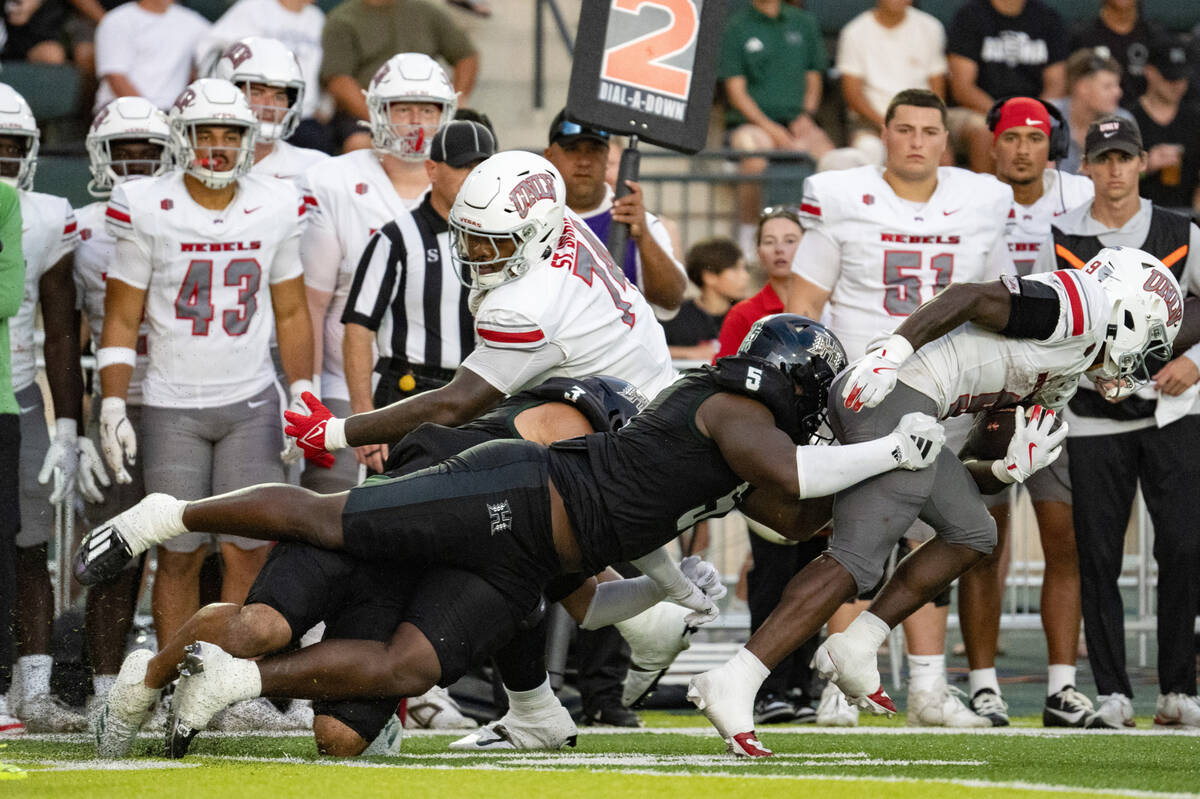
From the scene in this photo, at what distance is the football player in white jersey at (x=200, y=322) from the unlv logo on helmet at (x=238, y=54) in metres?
0.77

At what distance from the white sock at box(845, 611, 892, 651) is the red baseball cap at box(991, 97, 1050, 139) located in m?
2.79

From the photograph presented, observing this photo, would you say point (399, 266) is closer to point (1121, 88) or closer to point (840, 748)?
point (840, 748)

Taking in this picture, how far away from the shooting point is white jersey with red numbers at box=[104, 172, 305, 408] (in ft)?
20.8

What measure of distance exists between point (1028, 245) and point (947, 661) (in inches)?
84.4

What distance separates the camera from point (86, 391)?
23.6ft

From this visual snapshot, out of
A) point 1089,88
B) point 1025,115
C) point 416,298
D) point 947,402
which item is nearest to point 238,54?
point 416,298

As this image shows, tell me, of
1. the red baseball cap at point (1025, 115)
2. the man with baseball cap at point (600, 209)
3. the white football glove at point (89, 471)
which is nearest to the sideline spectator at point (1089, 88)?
the red baseball cap at point (1025, 115)

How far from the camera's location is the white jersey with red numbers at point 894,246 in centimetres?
662

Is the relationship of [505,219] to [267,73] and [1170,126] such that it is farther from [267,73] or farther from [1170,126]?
[1170,126]

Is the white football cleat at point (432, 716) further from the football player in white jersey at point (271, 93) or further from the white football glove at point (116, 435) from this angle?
the football player in white jersey at point (271, 93)

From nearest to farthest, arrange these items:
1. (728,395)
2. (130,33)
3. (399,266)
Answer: (728,395) → (399,266) → (130,33)

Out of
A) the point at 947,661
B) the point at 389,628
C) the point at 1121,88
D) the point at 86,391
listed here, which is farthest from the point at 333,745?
the point at 1121,88

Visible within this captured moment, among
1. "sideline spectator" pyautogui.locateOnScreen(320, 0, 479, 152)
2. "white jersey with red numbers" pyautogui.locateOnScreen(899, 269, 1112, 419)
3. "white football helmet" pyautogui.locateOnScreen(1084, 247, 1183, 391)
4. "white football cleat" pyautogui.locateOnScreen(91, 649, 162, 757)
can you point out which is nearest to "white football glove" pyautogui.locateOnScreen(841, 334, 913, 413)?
"white jersey with red numbers" pyautogui.locateOnScreen(899, 269, 1112, 419)

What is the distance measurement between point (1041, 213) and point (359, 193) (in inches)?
105
